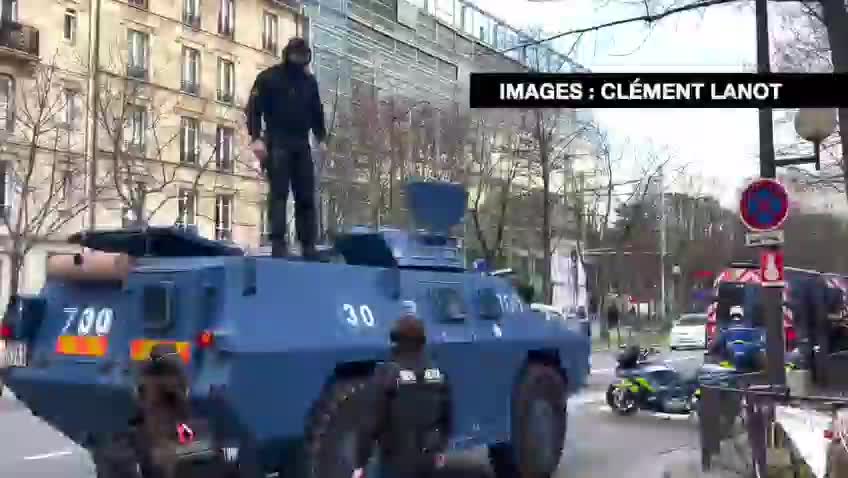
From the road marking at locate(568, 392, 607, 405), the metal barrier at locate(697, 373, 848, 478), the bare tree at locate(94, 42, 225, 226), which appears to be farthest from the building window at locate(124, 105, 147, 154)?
the metal barrier at locate(697, 373, 848, 478)

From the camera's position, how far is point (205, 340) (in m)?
7.59

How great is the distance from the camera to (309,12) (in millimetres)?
44375

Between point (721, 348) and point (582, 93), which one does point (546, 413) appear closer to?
point (582, 93)

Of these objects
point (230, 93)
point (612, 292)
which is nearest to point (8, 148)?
point (230, 93)

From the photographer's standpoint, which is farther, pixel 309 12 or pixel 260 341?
pixel 309 12

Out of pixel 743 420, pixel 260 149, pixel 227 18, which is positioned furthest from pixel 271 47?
pixel 743 420

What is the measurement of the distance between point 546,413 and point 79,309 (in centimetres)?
475

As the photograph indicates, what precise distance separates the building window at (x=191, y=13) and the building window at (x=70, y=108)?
8007 millimetres

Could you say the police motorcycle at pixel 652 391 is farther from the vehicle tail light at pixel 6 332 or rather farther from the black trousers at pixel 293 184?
the vehicle tail light at pixel 6 332

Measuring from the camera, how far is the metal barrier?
8.82 metres

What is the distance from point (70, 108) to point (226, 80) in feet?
33.6

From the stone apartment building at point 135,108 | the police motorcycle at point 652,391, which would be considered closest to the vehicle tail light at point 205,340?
the police motorcycle at point 652,391

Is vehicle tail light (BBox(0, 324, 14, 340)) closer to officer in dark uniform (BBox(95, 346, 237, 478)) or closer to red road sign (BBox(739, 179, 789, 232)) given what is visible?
officer in dark uniform (BBox(95, 346, 237, 478))

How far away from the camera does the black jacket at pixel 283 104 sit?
390 inches
